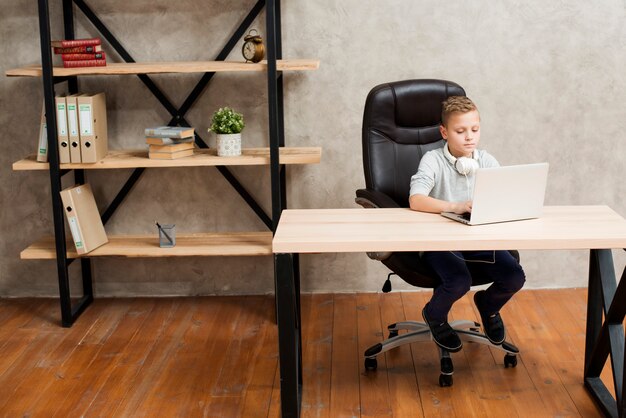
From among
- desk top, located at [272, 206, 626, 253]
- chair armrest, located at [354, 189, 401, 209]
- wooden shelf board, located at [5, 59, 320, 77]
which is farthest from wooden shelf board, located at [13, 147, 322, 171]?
desk top, located at [272, 206, 626, 253]

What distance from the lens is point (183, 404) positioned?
3197 mm

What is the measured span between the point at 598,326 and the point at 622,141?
1.28 m

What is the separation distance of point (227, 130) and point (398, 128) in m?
0.79

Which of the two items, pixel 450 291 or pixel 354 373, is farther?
pixel 354 373

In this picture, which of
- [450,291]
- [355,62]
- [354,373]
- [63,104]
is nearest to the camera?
[450,291]

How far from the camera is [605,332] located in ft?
10.1

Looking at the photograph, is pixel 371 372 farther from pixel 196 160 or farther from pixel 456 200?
pixel 196 160

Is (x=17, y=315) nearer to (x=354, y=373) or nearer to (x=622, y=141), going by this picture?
(x=354, y=373)

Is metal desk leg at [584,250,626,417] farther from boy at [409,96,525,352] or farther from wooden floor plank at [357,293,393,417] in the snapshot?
wooden floor plank at [357,293,393,417]

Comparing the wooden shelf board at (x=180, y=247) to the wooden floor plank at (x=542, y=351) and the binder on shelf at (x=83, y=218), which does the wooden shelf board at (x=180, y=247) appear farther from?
the wooden floor plank at (x=542, y=351)

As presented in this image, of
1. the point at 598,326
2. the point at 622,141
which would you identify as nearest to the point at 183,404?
the point at 598,326

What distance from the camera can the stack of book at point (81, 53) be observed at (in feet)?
12.5

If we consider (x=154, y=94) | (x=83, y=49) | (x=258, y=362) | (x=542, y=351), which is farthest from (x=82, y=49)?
(x=542, y=351)

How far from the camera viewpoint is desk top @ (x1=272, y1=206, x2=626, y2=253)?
8.87 feet
